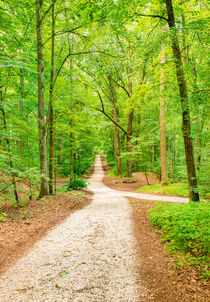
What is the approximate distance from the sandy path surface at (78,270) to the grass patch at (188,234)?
3.10ft

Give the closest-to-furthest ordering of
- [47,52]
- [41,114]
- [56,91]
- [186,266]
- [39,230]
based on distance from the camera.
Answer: [186,266] < [39,230] < [41,114] < [56,91] < [47,52]

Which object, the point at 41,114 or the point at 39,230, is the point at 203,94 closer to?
the point at 39,230

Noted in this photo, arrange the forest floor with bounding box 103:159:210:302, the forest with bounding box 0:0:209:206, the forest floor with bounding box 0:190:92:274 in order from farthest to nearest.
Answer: the forest with bounding box 0:0:209:206
the forest floor with bounding box 0:190:92:274
the forest floor with bounding box 103:159:210:302

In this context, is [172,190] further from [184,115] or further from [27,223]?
[27,223]

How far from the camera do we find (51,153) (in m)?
9.05

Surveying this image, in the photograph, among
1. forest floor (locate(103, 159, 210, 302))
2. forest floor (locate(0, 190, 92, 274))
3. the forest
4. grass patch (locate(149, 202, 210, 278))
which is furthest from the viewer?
the forest

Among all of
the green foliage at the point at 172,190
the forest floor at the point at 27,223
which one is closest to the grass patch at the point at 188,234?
the forest floor at the point at 27,223

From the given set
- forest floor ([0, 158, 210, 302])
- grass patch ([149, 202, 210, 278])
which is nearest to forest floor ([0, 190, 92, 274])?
forest floor ([0, 158, 210, 302])

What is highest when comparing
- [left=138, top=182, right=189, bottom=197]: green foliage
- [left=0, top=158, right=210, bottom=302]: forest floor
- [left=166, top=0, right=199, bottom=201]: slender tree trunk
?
[left=166, top=0, right=199, bottom=201]: slender tree trunk

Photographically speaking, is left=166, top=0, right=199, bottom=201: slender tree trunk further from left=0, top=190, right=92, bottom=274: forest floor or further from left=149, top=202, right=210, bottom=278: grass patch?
left=0, top=190, right=92, bottom=274: forest floor

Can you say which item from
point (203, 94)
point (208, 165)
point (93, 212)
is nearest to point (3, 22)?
point (203, 94)

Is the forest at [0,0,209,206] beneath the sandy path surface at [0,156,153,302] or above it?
above

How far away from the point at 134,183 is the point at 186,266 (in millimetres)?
12699

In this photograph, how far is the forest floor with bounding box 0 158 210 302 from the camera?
256 cm
